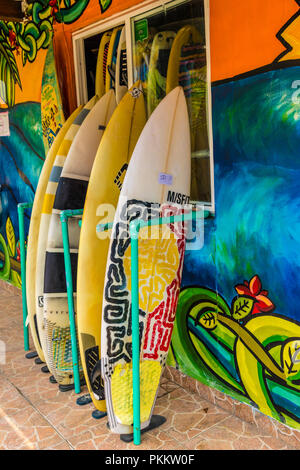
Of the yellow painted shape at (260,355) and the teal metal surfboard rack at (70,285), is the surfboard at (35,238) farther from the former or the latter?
the yellow painted shape at (260,355)

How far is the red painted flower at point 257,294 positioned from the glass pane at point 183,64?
0.55 metres

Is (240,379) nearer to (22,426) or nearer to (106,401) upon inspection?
(106,401)

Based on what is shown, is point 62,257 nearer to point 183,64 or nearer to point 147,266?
point 147,266

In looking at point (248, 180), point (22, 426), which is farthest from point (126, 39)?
point (22, 426)

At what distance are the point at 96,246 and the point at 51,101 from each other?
4.76 ft

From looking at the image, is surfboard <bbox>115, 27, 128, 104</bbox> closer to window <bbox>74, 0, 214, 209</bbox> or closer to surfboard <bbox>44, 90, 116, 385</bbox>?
window <bbox>74, 0, 214, 209</bbox>

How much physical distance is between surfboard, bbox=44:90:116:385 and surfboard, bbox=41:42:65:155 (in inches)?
25.3

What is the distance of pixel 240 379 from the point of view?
7.04 feet

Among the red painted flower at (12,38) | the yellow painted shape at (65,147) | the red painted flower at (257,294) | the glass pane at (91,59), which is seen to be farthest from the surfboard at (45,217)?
the red painted flower at (12,38)

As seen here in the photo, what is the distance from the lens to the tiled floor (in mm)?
1993

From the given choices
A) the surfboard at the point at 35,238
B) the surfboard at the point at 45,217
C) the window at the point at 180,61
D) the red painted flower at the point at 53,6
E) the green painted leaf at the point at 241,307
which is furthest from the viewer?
the red painted flower at the point at 53,6

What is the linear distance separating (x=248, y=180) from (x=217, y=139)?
0.96 ft

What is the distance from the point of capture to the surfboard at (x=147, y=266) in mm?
2086

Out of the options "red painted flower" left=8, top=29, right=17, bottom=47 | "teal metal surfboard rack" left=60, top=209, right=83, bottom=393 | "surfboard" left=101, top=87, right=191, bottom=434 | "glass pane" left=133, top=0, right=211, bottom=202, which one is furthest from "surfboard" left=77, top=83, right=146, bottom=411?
"red painted flower" left=8, top=29, right=17, bottom=47
